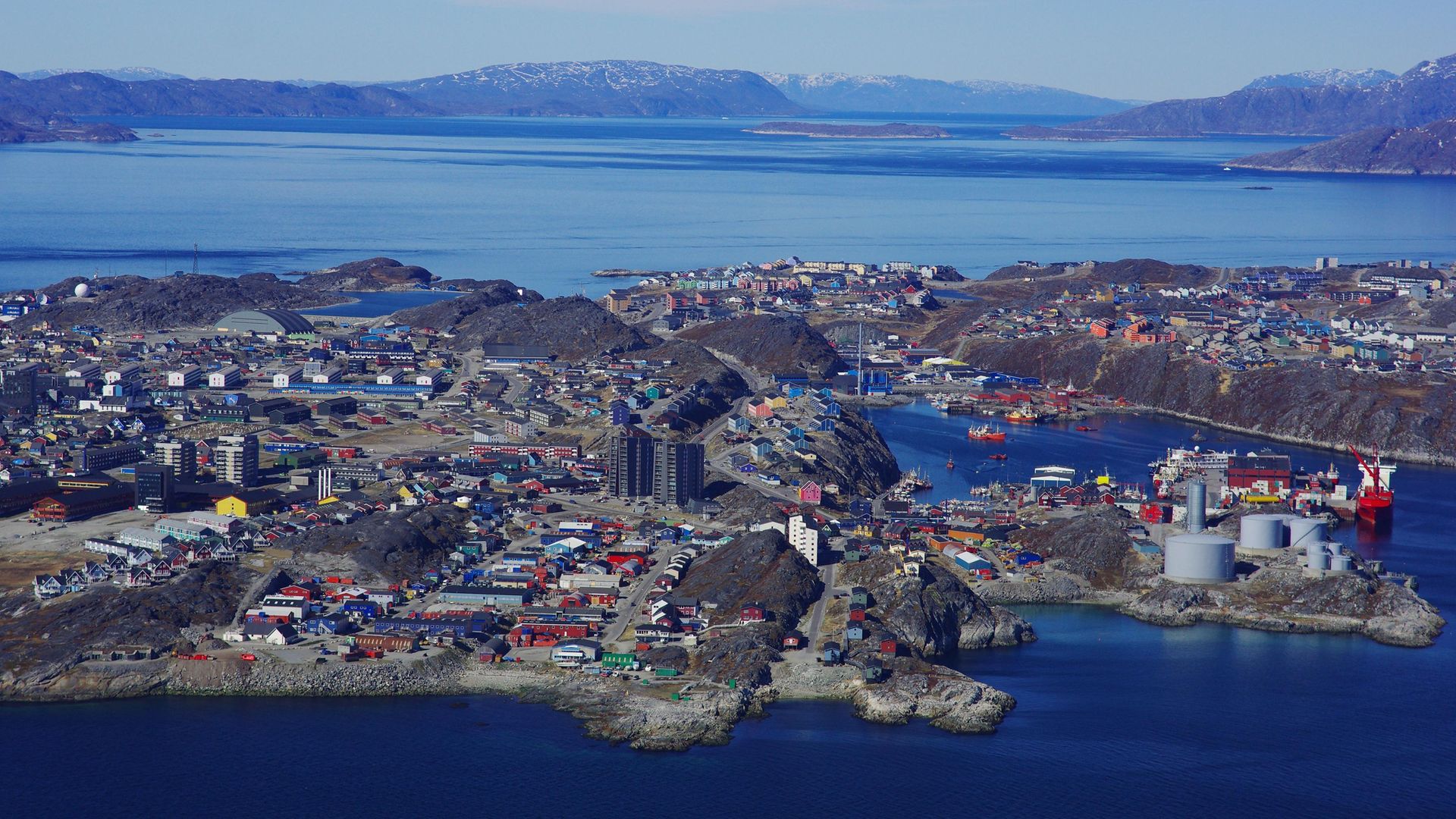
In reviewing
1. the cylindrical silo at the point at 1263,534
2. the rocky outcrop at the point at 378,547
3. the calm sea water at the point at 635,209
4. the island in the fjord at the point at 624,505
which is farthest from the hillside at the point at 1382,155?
the rocky outcrop at the point at 378,547

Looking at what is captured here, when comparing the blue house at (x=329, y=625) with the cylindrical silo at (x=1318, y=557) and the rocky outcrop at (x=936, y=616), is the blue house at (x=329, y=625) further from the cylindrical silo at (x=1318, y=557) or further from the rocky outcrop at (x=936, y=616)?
the cylindrical silo at (x=1318, y=557)

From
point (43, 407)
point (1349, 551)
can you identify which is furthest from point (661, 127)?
point (1349, 551)

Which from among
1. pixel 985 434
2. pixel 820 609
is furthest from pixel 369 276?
pixel 820 609

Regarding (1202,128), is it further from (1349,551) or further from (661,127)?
(1349,551)

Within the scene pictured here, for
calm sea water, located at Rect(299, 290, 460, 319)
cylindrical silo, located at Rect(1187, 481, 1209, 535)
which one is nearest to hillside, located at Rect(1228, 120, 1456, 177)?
calm sea water, located at Rect(299, 290, 460, 319)

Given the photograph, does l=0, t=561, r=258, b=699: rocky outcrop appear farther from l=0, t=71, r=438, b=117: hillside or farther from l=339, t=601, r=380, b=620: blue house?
l=0, t=71, r=438, b=117: hillside

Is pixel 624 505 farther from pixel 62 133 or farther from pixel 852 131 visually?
pixel 852 131
